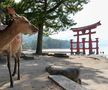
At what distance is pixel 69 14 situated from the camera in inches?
926

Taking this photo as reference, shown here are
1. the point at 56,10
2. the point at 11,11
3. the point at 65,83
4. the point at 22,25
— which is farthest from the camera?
the point at 56,10

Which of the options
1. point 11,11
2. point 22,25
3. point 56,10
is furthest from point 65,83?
point 56,10

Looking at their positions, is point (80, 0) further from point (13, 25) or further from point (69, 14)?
point (13, 25)

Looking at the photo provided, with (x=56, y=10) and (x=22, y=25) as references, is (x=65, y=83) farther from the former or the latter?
(x=56, y=10)

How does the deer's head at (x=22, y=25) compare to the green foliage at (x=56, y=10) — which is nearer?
the deer's head at (x=22, y=25)

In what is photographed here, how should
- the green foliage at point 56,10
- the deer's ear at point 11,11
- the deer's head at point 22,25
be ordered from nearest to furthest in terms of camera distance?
the deer's ear at point 11,11
the deer's head at point 22,25
the green foliage at point 56,10

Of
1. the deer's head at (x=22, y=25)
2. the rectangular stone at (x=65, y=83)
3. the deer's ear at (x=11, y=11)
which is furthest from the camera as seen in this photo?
Answer: the rectangular stone at (x=65, y=83)

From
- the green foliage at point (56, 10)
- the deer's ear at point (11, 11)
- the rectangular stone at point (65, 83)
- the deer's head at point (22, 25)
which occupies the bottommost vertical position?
the rectangular stone at point (65, 83)

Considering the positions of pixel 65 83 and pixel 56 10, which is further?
pixel 56 10

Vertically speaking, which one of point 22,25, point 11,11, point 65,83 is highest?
point 11,11

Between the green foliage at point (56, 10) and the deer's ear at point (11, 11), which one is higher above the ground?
the green foliage at point (56, 10)

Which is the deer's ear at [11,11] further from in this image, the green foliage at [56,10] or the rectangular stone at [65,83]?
the green foliage at [56,10]

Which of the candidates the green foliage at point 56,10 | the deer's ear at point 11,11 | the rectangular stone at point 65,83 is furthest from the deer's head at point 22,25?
the green foliage at point 56,10

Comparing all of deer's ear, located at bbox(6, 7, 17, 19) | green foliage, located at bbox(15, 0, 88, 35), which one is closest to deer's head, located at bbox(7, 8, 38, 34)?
deer's ear, located at bbox(6, 7, 17, 19)
